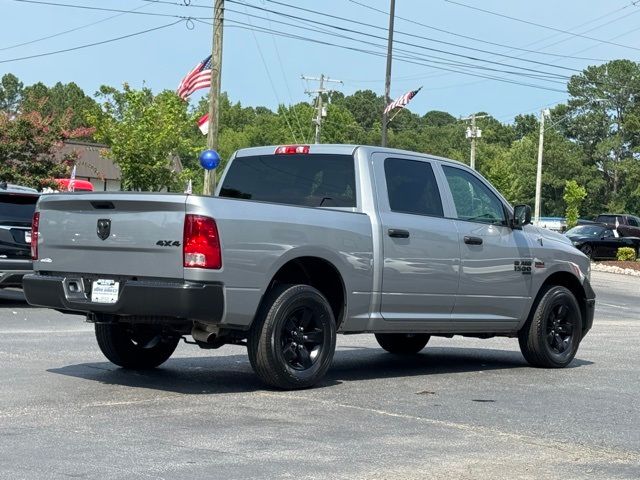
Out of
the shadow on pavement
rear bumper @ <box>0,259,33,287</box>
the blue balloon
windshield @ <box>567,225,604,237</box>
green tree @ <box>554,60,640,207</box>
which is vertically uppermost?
green tree @ <box>554,60,640,207</box>

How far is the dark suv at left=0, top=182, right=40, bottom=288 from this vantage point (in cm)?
1638

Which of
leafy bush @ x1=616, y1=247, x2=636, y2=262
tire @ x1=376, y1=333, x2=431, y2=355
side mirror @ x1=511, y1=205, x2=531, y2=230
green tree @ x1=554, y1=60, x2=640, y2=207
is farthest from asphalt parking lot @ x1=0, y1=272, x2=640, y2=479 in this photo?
green tree @ x1=554, y1=60, x2=640, y2=207

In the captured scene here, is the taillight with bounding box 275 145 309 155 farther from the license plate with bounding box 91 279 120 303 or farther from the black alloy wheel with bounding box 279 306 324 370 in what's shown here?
the license plate with bounding box 91 279 120 303

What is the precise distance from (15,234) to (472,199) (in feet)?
27.0

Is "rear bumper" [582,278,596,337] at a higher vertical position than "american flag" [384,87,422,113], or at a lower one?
lower

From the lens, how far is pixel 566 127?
11862 cm

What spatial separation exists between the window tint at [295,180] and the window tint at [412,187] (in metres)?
0.40

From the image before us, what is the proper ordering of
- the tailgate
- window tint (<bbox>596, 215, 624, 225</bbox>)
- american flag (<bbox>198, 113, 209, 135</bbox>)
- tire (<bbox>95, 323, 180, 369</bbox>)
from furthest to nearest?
window tint (<bbox>596, 215, 624, 225</bbox>) → american flag (<bbox>198, 113, 209, 135</bbox>) → tire (<bbox>95, 323, 180, 369</bbox>) → the tailgate

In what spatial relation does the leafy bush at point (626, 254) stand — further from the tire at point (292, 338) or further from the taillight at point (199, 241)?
the taillight at point (199, 241)

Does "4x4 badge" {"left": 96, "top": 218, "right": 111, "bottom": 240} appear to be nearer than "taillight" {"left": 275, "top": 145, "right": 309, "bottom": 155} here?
Yes

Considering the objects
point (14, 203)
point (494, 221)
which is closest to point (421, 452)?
point (494, 221)

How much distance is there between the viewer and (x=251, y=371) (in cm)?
1012

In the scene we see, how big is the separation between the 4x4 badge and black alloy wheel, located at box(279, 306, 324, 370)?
151 centimetres

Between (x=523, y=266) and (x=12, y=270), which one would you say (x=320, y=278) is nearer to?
(x=523, y=266)
